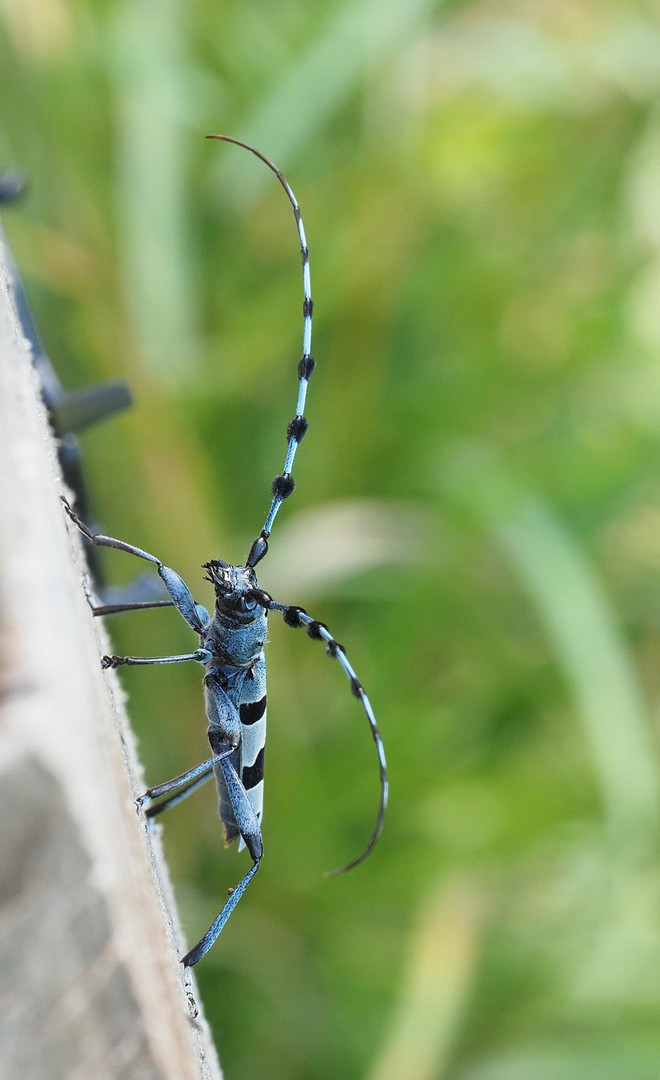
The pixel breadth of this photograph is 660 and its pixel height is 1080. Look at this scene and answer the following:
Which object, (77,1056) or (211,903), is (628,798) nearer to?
(211,903)

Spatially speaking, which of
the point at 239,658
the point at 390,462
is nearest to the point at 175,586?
the point at 239,658

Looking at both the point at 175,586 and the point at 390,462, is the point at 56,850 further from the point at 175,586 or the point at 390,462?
the point at 390,462

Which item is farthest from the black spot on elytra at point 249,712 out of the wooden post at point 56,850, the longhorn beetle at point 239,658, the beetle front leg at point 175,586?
the wooden post at point 56,850

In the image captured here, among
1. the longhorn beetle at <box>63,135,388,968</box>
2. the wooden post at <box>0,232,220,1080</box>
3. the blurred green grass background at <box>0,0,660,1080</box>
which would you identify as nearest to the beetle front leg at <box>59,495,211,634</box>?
the longhorn beetle at <box>63,135,388,968</box>

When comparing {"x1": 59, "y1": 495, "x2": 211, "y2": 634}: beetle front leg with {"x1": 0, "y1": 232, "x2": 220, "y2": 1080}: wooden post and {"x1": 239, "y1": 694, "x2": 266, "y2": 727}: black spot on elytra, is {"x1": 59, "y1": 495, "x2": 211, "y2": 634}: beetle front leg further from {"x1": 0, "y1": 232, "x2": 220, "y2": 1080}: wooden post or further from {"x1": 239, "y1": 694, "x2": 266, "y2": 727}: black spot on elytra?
{"x1": 0, "y1": 232, "x2": 220, "y2": 1080}: wooden post

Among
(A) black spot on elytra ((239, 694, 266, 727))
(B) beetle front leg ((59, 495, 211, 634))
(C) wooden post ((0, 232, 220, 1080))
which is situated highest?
(B) beetle front leg ((59, 495, 211, 634))
